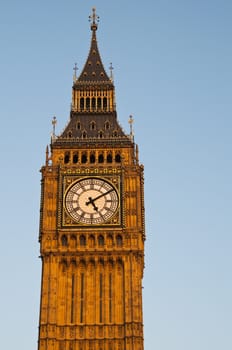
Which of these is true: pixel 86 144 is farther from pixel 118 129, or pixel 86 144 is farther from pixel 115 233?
pixel 115 233

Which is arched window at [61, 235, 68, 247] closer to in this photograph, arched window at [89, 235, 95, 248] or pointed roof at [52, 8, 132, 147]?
arched window at [89, 235, 95, 248]

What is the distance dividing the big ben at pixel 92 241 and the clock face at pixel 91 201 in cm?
6

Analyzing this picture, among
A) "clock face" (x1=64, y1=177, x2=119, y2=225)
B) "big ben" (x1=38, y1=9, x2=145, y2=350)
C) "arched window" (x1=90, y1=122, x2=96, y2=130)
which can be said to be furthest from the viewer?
"arched window" (x1=90, y1=122, x2=96, y2=130)

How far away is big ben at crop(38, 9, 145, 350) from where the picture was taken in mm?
48406

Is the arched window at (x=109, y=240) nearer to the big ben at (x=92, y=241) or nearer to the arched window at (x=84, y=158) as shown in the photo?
the big ben at (x=92, y=241)

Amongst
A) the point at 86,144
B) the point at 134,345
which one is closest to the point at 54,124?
the point at 86,144

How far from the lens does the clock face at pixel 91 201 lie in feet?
170

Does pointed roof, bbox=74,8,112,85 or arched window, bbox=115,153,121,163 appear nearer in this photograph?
arched window, bbox=115,153,121,163

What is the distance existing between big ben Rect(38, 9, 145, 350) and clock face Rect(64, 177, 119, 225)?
0.20 feet

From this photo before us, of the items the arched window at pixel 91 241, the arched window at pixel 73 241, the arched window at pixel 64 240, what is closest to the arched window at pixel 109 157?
the arched window at pixel 91 241

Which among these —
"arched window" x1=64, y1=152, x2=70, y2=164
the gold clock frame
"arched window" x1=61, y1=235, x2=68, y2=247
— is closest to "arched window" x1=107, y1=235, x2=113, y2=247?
the gold clock frame

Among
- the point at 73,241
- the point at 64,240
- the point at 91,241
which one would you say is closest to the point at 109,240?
the point at 91,241

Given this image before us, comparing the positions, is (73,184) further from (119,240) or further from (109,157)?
(119,240)

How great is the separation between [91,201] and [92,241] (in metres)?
2.62
